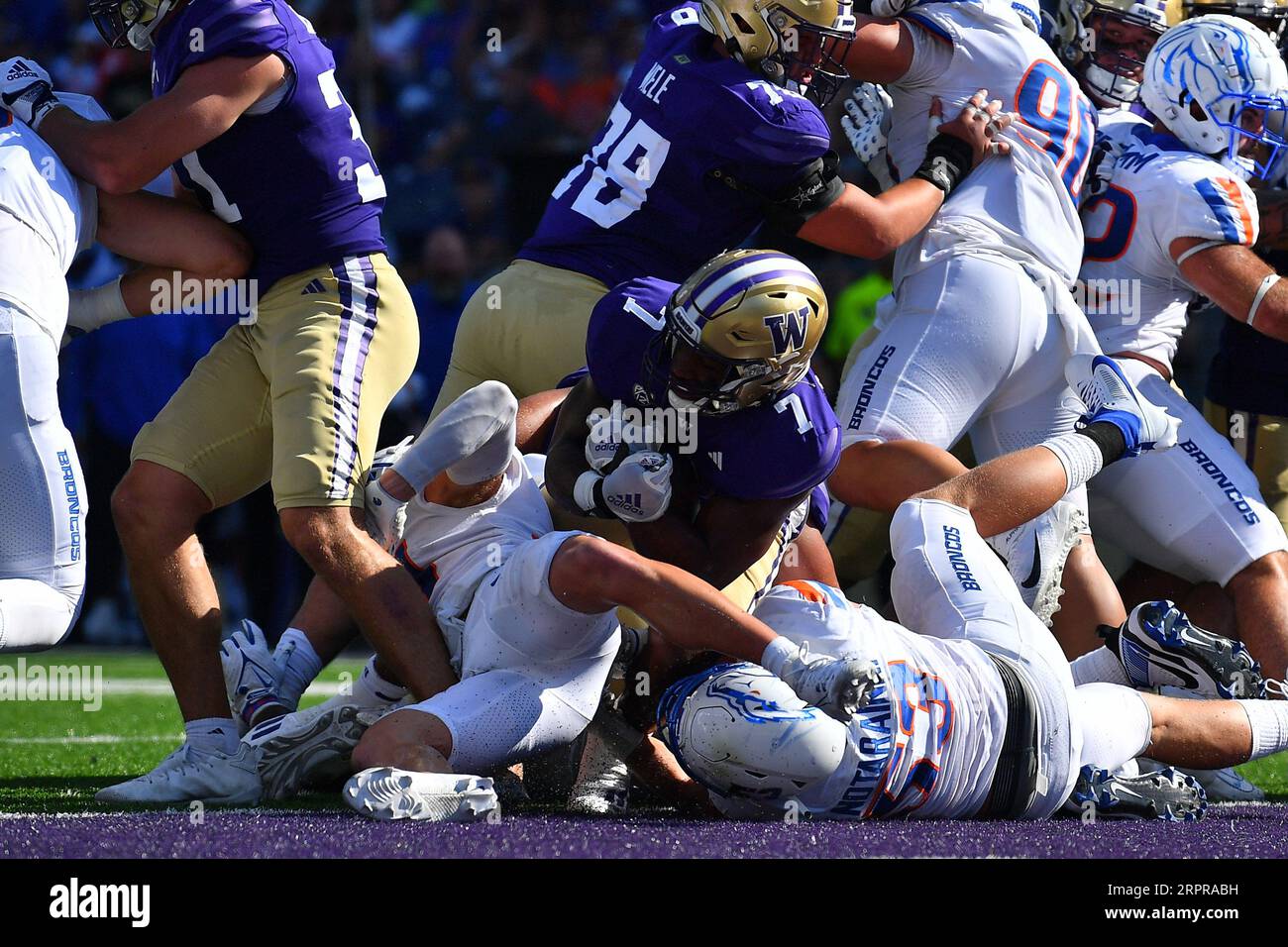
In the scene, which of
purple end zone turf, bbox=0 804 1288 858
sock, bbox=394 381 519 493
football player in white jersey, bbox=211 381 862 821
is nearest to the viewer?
purple end zone turf, bbox=0 804 1288 858

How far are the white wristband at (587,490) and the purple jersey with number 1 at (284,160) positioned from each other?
2.85 ft

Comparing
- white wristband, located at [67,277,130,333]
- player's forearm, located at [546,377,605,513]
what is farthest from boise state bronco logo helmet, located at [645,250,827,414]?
white wristband, located at [67,277,130,333]

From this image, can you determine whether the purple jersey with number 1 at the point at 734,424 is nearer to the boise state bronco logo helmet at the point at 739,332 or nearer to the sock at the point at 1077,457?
the boise state bronco logo helmet at the point at 739,332

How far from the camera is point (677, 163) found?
3.95 metres

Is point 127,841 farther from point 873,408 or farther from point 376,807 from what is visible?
point 873,408

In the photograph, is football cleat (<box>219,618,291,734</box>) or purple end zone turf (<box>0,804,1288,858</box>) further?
football cleat (<box>219,618,291,734</box>)

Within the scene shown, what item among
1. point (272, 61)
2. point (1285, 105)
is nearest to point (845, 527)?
point (1285, 105)

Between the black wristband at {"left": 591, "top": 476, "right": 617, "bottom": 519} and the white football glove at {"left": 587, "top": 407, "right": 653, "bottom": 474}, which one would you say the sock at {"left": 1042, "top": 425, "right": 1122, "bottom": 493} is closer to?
the white football glove at {"left": 587, "top": 407, "right": 653, "bottom": 474}

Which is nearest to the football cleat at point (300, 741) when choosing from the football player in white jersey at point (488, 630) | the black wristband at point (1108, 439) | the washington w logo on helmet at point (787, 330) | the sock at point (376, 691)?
the football player in white jersey at point (488, 630)

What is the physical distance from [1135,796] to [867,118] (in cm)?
208

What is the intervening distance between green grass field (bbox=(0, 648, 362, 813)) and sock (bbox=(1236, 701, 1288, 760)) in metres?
1.89

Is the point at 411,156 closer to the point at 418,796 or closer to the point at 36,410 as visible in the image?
the point at 36,410

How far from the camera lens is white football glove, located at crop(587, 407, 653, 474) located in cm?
333

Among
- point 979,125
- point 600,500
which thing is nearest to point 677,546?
point 600,500
